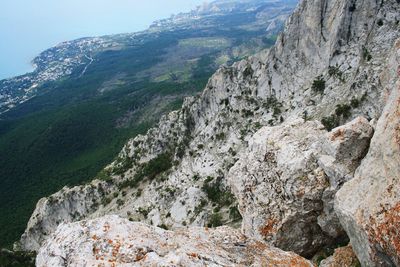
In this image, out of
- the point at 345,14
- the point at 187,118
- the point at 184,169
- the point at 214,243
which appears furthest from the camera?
the point at 187,118

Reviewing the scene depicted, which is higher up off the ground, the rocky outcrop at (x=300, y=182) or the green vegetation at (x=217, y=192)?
the rocky outcrop at (x=300, y=182)

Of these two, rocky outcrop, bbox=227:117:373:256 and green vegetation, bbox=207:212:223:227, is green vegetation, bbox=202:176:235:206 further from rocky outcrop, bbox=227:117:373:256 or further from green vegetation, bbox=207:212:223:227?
rocky outcrop, bbox=227:117:373:256

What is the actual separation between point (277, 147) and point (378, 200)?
36.6 feet

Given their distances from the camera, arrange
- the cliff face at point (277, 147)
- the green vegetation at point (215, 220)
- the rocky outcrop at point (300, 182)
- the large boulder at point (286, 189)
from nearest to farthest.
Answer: the rocky outcrop at point (300, 182) < the cliff face at point (277, 147) < the large boulder at point (286, 189) < the green vegetation at point (215, 220)

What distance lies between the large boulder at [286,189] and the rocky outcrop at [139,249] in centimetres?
594

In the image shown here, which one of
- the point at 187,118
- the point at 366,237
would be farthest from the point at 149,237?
the point at 187,118

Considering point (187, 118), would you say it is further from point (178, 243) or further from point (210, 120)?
point (178, 243)

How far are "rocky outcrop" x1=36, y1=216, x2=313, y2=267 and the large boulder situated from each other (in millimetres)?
5943

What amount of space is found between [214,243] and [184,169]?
6838 cm

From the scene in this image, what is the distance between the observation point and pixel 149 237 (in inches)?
640

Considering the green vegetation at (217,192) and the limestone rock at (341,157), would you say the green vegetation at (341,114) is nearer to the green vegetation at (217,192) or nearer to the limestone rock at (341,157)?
the green vegetation at (217,192)

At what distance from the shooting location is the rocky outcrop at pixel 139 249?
15.0 m

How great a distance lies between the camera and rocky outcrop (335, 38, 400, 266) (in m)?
15.4

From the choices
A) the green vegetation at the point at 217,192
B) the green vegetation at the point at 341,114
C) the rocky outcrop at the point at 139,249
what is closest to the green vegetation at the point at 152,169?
the green vegetation at the point at 217,192
